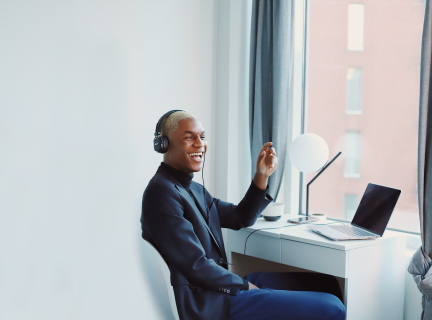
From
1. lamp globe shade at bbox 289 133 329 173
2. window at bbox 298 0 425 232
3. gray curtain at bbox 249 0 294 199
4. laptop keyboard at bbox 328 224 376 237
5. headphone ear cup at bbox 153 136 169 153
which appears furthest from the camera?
gray curtain at bbox 249 0 294 199

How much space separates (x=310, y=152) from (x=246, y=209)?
46 centimetres

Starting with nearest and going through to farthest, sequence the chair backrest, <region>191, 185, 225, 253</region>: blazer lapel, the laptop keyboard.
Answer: the chair backrest
<region>191, 185, 225, 253</region>: blazer lapel
the laptop keyboard

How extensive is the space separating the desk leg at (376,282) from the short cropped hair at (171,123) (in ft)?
2.88

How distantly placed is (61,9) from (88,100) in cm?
40

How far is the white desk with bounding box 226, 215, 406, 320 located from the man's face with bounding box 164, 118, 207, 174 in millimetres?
578

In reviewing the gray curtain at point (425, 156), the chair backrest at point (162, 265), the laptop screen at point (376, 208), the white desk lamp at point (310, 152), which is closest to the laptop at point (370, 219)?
the laptop screen at point (376, 208)

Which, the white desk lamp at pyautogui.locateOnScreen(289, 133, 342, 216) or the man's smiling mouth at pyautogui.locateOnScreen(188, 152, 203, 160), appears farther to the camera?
the white desk lamp at pyautogui.locateOnScreen(289, 133, 342, 216)

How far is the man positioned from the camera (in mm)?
1410

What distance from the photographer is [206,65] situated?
252cm

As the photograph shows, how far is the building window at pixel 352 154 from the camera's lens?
242cm

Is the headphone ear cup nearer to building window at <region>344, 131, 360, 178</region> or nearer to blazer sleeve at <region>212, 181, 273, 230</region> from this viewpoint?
blazer sleeve at <region>212, 181, 273, 230</region>

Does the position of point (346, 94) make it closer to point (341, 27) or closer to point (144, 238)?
point (341, 27)

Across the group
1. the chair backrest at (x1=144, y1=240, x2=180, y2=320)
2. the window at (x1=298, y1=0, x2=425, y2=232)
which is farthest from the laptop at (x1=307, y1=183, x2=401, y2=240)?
the chair backrest at (x1=144, y1=240, x2=180, y2=320)

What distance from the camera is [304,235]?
1837mm
